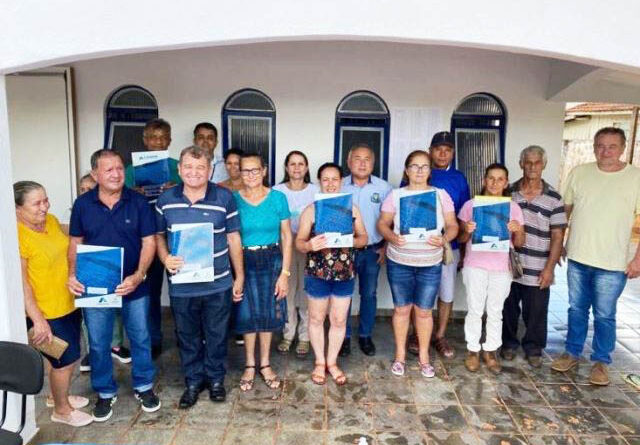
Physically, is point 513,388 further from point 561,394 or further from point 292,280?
point 292,280

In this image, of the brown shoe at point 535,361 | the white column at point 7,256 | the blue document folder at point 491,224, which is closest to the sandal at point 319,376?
the blue document folder at point 491,224

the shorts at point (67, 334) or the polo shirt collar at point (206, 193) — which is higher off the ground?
the polo shirt collar at point (206, 193)

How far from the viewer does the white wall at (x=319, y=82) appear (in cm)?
495

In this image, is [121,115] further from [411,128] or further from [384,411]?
[384,411]

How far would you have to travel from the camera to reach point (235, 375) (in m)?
4.00

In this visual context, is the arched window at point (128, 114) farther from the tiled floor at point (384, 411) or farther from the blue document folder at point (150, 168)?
the tiled floor at point (384, 411)

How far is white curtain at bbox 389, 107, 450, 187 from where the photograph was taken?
5.06 meters

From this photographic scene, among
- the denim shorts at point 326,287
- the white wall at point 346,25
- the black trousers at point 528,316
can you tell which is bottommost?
the black trousers at point 528,316

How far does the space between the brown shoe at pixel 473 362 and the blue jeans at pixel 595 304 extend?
0.79 meters

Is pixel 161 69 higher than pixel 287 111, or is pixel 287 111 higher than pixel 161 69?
pixel 161 69

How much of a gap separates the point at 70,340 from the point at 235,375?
132 cm

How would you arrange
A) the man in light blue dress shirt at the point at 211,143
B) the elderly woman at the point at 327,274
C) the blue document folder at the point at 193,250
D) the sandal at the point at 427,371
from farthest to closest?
the man in light blue dress shirt at the point at 211,143 < the sandal at the point at 427,371 < the elderly woman at the point at 327,274 < the blue document folder at the point at 193,250

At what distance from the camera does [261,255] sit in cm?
356

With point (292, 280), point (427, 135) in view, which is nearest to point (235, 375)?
point (292, 280)
